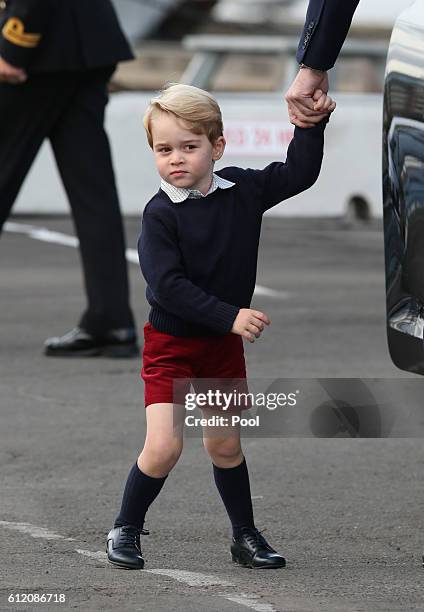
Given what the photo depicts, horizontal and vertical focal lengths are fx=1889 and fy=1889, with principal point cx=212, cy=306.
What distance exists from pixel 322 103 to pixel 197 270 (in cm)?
52

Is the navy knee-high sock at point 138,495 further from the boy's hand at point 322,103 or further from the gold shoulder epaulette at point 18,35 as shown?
the gold shoulder epaulette at point 18,35

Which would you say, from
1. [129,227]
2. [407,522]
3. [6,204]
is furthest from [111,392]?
[129,227]

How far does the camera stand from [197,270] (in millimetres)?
4613

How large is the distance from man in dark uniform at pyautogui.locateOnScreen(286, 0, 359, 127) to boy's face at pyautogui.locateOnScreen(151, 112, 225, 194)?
0.26 metres

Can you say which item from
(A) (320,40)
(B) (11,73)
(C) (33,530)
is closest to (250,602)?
(C) (33,530)

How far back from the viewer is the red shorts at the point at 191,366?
4.67 metres

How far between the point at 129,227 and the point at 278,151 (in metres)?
1.51

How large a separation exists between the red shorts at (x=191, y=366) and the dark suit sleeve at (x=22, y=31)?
3171 mm

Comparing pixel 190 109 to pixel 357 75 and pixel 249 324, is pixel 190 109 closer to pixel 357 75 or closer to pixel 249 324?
pixel 249 324

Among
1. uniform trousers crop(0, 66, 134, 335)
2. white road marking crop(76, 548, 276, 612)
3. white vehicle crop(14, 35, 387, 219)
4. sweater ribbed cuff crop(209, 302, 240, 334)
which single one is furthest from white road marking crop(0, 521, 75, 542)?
white vehicle crop(14, 35, 387, 219)

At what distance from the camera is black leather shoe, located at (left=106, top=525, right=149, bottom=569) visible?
15.4 feet

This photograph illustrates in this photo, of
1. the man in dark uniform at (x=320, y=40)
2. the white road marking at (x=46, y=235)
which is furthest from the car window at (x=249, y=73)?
the man in dark uniform at (x=320, y=40)

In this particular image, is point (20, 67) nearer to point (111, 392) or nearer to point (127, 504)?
point (111, 392)

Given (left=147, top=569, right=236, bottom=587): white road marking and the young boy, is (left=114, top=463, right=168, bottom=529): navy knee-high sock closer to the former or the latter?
the young boy
